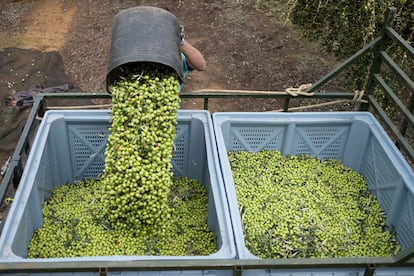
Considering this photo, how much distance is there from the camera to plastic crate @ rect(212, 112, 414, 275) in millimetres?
3648

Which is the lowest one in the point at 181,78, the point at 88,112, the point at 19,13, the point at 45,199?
the point at 19,13

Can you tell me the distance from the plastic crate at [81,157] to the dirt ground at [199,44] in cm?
216

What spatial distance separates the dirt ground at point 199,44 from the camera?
7.19 meters

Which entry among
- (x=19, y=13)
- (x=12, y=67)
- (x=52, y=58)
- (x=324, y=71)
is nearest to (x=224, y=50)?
(x=324, y=71)

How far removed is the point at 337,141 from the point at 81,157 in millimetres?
2118

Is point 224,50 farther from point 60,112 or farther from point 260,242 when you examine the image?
point 260,242

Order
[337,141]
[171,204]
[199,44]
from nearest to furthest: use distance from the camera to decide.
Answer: [171,204] → [337,141] → [199,44]

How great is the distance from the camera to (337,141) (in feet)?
13.9

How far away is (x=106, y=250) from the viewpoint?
11.1 feet

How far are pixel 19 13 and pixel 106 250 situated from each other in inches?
285

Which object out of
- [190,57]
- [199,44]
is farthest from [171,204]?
[199,44]

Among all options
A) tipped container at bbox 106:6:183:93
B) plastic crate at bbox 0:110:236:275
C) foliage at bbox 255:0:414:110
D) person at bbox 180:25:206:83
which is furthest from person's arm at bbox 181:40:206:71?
foliage at bbox 255:0:414:110

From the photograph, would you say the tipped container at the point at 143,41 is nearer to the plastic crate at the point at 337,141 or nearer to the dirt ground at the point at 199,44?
the plastic crate at the point at 337,141

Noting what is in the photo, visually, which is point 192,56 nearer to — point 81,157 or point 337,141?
point 81,157
